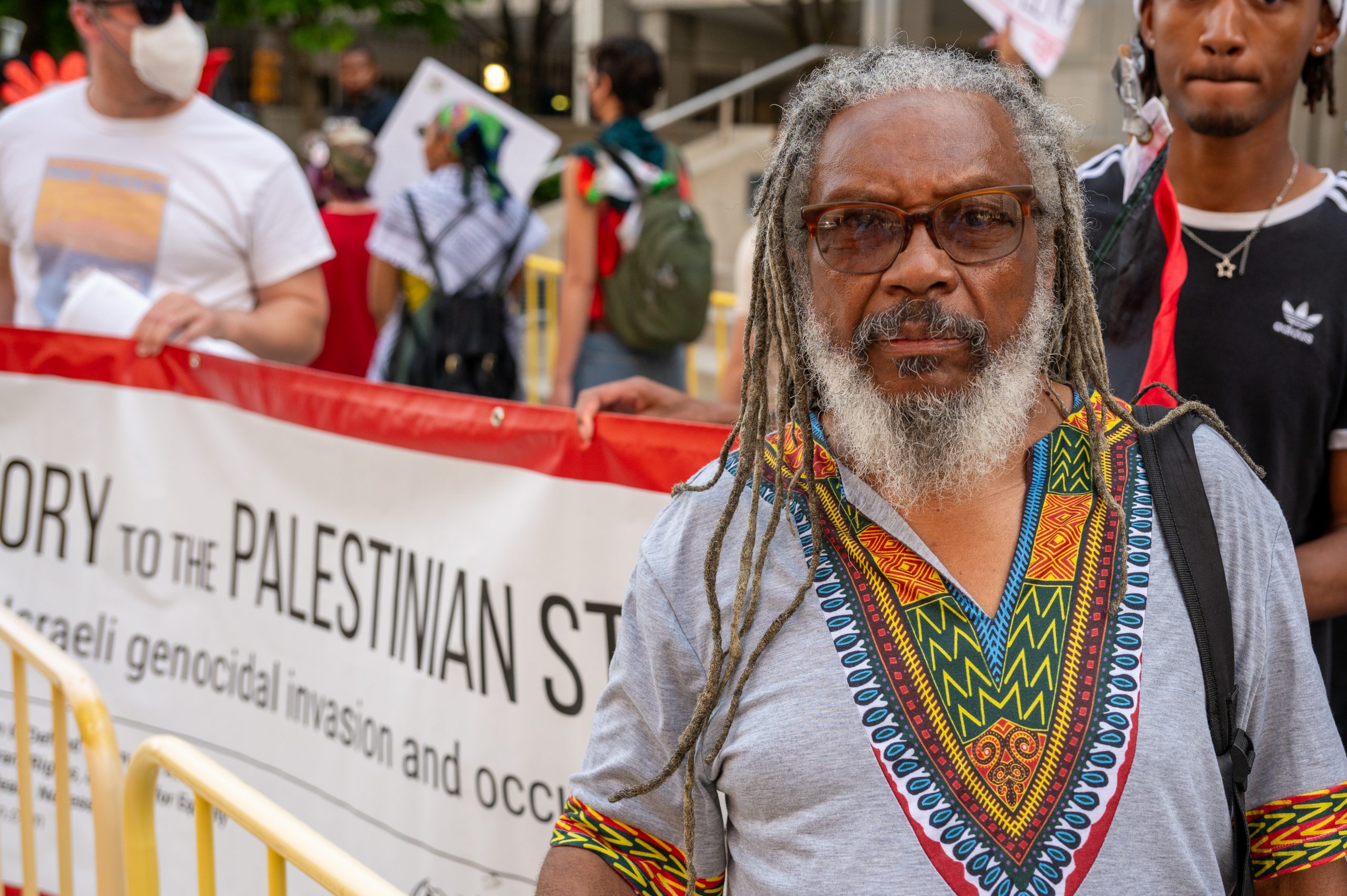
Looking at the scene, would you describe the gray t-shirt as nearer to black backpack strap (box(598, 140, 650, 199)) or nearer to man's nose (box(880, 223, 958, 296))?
man's nose (box(880, 223, 958, 296))

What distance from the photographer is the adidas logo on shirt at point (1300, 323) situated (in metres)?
2.13

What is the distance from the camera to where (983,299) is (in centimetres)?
163

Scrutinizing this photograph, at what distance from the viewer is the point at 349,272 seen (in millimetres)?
6461

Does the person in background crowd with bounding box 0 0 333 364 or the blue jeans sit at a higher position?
the person in background crowd with bounding box 0 0 333 364

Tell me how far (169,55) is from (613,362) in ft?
6.54

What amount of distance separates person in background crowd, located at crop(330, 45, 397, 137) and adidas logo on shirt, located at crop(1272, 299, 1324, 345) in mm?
7809

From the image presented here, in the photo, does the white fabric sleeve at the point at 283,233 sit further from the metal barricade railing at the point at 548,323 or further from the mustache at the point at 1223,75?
the metal barricade railing at the point at 548,323

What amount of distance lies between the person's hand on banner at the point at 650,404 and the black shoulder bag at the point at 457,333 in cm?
261

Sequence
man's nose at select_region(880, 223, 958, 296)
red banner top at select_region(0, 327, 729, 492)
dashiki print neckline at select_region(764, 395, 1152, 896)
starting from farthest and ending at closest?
1. red banner top at select_region(0, 327, 729, 492)
2. man's nose at select_region(880, 223, 958, 296)
3. dashiki print neckline at select_region(764, 395, 1152, 896)

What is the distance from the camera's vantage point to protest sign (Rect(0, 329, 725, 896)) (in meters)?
2.79

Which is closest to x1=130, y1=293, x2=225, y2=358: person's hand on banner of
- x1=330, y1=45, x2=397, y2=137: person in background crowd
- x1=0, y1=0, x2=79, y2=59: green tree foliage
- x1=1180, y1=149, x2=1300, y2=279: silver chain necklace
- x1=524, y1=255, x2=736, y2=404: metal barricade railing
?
x1=1180, y1=149, x2=1300, y2=279: silver chain necklace

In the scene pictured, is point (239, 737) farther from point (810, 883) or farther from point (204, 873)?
point (810, 883)

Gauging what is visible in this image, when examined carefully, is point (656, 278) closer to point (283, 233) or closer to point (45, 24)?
point (283, 233)

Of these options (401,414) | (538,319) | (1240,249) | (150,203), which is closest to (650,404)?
(401,414)
